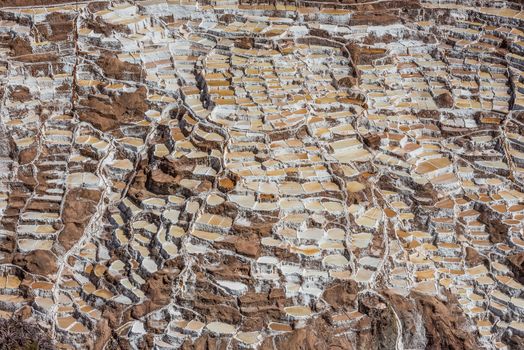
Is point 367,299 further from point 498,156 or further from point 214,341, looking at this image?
point 498,156

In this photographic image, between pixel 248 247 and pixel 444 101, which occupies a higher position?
pixel 444 101

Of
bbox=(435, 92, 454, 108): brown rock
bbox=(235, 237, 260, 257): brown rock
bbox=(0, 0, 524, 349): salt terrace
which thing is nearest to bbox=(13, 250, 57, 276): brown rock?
bbox=(0, 0, 524, 349): salt terrace

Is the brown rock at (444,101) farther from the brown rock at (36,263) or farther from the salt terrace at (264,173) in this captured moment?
the brown rock at (36,263)

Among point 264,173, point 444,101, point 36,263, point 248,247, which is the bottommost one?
point 36,263

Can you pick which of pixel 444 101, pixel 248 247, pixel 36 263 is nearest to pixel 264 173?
pixel 248 247

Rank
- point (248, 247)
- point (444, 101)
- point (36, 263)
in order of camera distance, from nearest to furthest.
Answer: point (248, 247)
point (36, 263)
point (444, 101)

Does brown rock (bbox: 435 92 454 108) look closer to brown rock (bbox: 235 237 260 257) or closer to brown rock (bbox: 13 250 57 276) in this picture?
brown rock (bbox: 235 237 260 257)

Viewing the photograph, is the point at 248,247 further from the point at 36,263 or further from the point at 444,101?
the point at 444,101

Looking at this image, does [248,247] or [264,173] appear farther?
[264,173]
